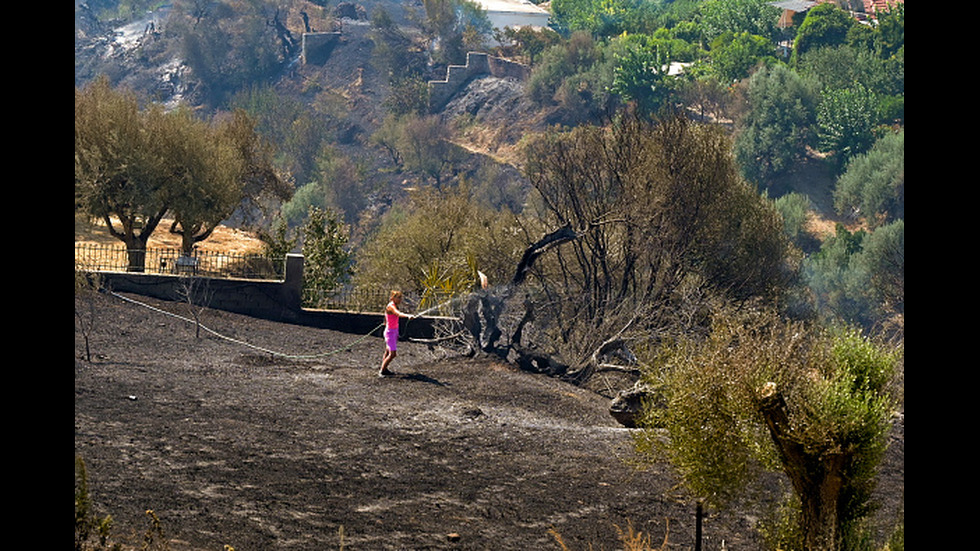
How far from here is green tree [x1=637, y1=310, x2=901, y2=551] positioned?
5938 mm

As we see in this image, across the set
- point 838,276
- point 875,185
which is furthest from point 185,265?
point 875,185

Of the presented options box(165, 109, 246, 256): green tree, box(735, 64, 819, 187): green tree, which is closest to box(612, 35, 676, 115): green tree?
box(735, 64, 819, 187): green tree

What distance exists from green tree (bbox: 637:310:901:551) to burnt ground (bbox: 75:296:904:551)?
2.60 feet

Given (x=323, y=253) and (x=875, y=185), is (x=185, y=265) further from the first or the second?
(x=875, y=185)

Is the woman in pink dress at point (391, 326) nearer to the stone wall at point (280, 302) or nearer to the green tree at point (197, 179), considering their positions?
the stone wall at point (280, 302)

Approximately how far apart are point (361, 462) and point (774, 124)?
2821 inches

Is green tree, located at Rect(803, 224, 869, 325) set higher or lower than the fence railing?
lower

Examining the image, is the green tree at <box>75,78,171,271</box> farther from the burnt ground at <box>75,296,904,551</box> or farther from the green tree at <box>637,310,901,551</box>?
the green tree at <box>637,310,901,551</box>

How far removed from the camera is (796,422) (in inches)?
237
